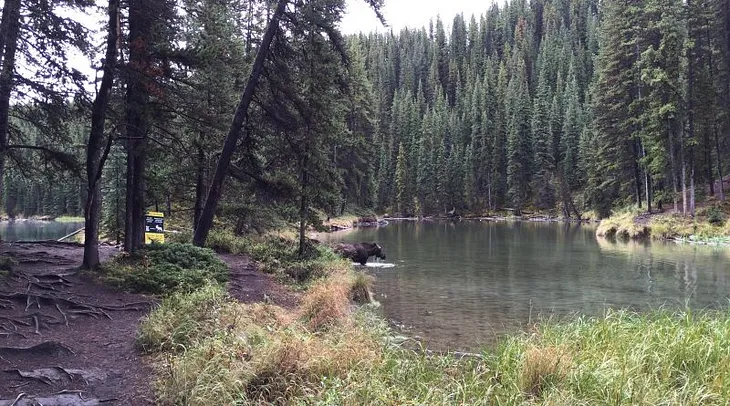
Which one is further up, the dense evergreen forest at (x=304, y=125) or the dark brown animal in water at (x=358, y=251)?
the dense evergreen forest at (x=304, y=125)

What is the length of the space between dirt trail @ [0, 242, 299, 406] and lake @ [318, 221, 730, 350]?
12.3ft

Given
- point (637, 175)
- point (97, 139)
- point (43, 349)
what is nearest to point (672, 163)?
point (637, 175)

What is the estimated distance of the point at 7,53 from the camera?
480 inches

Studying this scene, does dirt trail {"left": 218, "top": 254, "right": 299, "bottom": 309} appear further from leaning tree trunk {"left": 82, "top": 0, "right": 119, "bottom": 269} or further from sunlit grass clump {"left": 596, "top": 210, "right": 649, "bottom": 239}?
sunlit grass clump {"left": 596, "top": 210, "right": 649, "bottom": 239}

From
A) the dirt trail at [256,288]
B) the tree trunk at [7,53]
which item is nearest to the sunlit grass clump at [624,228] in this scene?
the dirt trail at [256,288]

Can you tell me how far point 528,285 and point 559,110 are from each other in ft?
238

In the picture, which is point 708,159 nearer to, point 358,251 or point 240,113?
point 358,251

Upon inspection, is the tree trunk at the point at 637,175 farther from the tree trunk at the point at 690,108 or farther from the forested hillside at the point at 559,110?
the tree trunk at the point at 690,108

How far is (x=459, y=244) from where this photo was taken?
113 ft

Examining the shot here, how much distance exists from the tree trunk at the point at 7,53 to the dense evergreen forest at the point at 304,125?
47mm

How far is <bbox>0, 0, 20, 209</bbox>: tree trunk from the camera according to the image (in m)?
11.1

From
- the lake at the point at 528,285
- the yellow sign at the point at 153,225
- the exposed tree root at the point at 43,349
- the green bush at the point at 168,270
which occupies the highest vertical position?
the yellow sign at the point at 153,225

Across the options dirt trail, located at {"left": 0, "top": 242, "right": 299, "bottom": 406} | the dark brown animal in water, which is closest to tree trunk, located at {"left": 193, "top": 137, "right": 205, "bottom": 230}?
the dark brown animal in water

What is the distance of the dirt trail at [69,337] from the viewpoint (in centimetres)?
565
